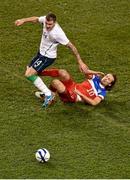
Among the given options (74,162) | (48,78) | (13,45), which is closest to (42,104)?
(48,78)

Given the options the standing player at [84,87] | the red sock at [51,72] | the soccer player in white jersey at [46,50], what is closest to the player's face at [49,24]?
the soccer player in white jersey at [46,50]

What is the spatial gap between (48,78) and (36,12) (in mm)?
4191

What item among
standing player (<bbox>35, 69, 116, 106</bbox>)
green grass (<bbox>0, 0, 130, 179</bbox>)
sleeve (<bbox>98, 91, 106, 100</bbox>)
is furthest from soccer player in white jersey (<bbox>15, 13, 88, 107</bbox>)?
sleeve (<bbox>98, 91, 106, 100</bbox>)

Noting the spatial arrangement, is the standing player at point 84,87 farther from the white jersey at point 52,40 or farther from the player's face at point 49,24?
the player's face at point 49,24

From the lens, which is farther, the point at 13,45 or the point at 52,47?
the point at 13,45

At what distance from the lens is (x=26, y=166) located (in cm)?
1190

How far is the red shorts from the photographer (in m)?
13.9

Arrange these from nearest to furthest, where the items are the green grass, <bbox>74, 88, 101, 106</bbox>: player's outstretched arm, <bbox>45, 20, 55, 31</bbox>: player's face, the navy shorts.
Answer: the green grass, <bbox>45, 20, 55, 31</bbox>: player's face, <bbox>74, 88, 101, 106</bbox>: player's outstretched arm, the navy shorts

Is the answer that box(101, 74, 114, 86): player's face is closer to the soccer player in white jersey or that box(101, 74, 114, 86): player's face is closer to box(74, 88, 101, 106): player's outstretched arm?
box(74, 88, 101, 106): player's outstretched arm

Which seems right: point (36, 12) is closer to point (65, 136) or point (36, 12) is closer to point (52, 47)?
point (52, 47)

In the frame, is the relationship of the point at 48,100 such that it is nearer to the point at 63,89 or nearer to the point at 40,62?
the point at 63,89

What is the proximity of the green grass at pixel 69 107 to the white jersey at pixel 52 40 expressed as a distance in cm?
117

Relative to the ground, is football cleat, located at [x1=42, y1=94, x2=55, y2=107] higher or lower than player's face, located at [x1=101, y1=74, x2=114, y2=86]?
higher

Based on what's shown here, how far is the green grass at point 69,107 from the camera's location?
Answer: 12.0m
